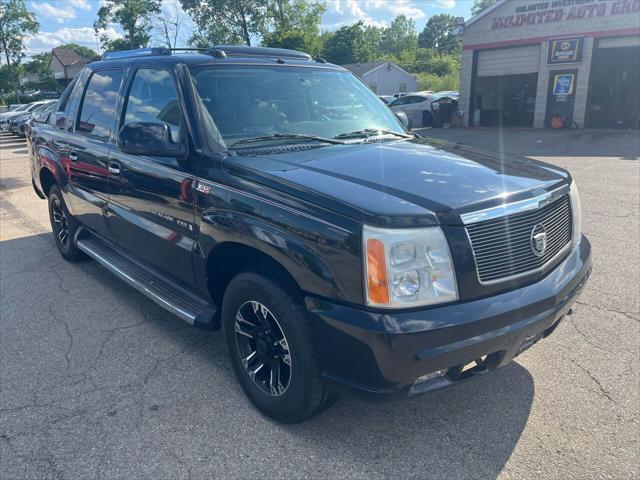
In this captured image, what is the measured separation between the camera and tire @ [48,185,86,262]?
516cm

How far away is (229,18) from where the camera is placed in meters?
51.4

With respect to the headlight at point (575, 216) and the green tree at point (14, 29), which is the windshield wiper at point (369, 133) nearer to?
the headlight at point (575, 216)

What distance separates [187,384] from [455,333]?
5.93ft

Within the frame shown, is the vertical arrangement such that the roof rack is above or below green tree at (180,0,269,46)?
below

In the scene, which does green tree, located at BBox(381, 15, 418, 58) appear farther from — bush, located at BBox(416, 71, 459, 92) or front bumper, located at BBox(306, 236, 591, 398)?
front bumper, located at BBox(306, 236, 591, 398)

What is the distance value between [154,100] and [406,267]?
91.9 inches

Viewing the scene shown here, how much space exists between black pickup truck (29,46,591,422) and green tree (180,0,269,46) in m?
50.5

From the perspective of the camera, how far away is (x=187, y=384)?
10.6 feet

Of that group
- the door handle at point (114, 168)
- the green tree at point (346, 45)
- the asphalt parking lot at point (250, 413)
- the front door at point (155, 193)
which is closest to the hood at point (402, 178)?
the front door at point (155, 193)

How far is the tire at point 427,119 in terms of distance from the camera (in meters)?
23.6

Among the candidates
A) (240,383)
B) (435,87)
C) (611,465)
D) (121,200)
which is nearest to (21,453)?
(240,383)

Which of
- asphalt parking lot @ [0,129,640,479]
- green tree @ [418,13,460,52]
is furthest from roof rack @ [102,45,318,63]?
green tree @ [418,13,460,52]

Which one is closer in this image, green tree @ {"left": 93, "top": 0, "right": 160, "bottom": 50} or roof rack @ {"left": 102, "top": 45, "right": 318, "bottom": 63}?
roof rack @ {"left": 102, "top": 45, "right": 318, "bottom": 63}

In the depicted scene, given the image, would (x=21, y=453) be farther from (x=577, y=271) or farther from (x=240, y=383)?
(x=577, y=271)
